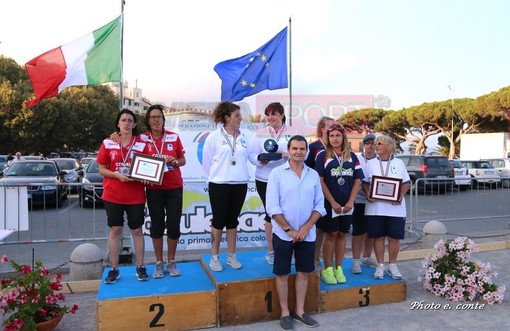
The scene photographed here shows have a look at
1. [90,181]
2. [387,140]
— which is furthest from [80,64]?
[90,181]

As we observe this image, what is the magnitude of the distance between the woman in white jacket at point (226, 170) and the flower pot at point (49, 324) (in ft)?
5.05

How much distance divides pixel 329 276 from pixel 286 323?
90 centimetres

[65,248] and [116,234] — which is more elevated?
[116,234]

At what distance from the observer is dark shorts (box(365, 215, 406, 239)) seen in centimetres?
457

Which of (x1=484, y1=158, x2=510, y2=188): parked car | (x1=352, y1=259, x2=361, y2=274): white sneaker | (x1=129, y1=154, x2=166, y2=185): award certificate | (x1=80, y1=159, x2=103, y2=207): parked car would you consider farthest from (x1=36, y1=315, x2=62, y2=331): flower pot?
(x1=484, y1=158, x2=510, y2=188): parked car

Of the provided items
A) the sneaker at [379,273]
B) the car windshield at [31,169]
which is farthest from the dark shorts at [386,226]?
the car windshield at [31,169]

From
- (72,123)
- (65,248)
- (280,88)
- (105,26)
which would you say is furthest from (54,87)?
(72,123)

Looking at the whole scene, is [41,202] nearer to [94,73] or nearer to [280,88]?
[94,73]

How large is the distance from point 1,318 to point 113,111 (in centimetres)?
4161

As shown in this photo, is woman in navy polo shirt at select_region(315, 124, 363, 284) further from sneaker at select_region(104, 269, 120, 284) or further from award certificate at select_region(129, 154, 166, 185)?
sneaker at select_region(104, 269, 120, 284)

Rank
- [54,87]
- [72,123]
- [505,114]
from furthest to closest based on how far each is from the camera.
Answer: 1. [505,114]
2. [72,123]
3. [54,87]

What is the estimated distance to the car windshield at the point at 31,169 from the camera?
12398 millimetres

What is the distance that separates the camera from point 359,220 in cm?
487

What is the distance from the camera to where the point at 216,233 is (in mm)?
4355
